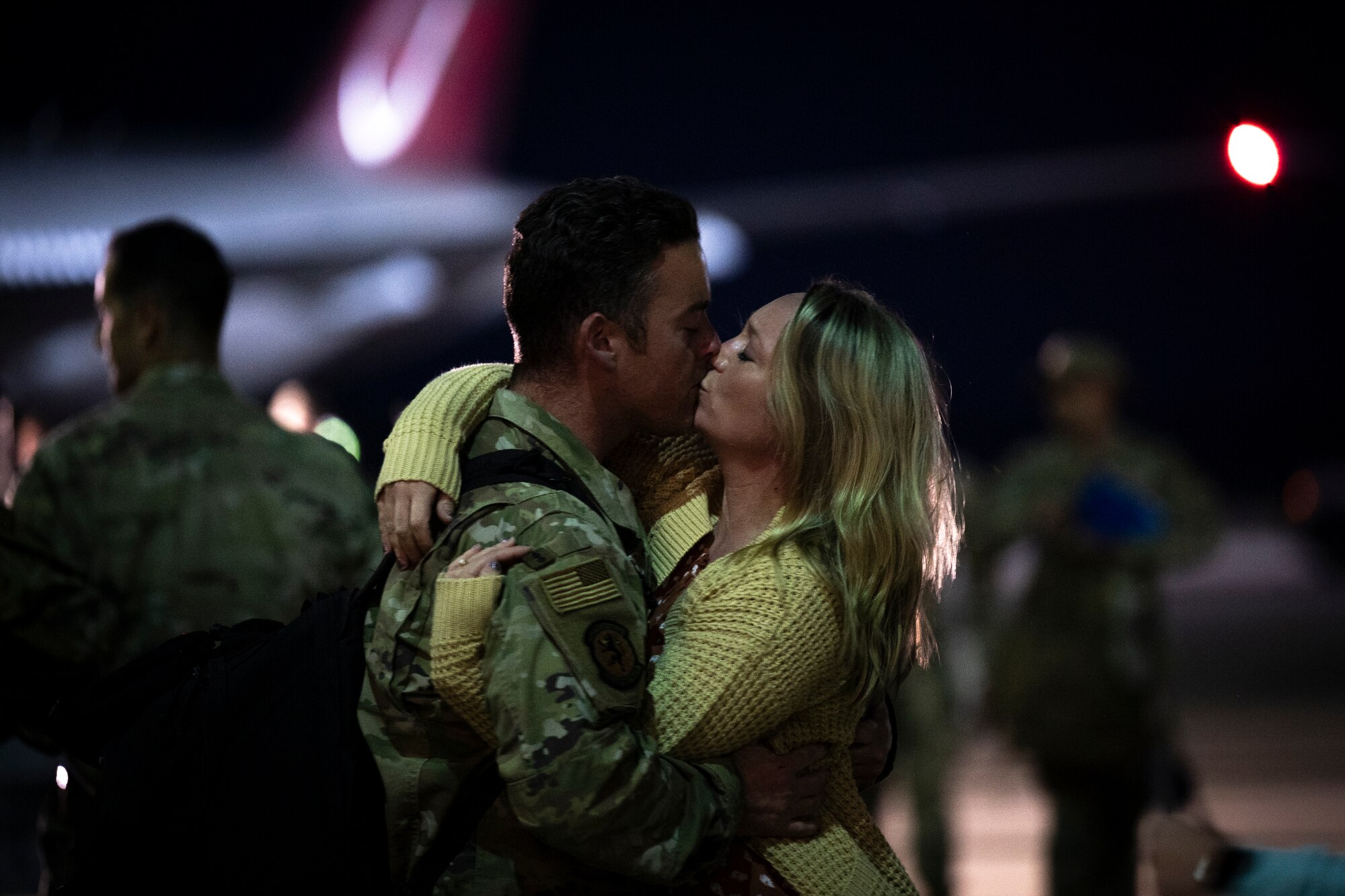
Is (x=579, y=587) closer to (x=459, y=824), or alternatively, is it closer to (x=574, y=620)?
(x=574, y=620)

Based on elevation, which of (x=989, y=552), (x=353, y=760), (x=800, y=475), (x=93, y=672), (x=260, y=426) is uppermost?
(x=989, y=552)

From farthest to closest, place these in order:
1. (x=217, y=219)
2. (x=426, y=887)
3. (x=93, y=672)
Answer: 1. (x=217, y=219)
2. (x=93, y=672)
3. (x=426, y=887)

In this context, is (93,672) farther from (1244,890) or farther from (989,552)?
(989,552)

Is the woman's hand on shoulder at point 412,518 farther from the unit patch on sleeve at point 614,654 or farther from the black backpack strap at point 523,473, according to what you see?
the unit patch on sleeve at point 614,654

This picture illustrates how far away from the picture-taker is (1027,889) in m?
4.93

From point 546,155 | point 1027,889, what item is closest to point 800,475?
point 1027,889

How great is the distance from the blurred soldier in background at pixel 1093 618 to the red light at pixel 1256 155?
252 cm

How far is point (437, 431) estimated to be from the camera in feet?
5.74

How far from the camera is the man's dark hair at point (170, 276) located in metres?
2.93

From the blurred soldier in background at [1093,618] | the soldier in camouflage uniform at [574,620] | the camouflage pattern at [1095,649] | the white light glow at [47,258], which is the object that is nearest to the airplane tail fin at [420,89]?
the white light glow at [47,258]

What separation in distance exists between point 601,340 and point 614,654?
46 cm

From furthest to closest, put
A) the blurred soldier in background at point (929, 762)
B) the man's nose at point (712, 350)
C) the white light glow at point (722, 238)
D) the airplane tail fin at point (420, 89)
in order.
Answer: the airplane tail fin at point (420, 89) < the white light glow at point (722, 238) < the blurred soldier in background at point (929, 762) < the man's nose at point (712, 350)

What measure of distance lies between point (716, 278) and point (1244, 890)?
62.6 ft

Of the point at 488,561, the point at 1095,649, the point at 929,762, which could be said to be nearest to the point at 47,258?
the point at 929,762
